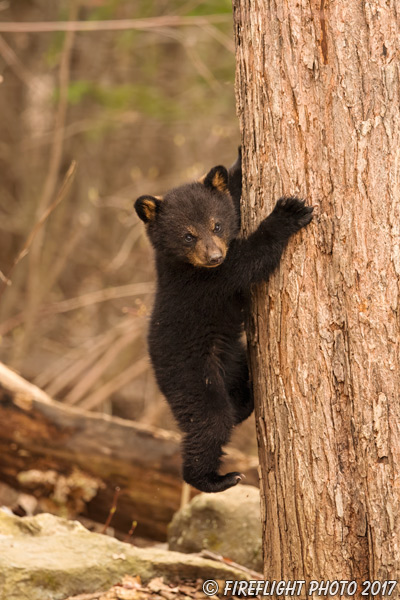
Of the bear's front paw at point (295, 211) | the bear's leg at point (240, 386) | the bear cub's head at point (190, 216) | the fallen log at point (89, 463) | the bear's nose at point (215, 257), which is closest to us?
the bear's front paw at point (295, 211)

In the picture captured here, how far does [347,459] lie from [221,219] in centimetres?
189

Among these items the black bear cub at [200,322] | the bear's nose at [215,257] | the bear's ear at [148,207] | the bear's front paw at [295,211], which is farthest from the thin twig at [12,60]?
the bear's front paw at [295,211]

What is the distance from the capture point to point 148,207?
459 cm

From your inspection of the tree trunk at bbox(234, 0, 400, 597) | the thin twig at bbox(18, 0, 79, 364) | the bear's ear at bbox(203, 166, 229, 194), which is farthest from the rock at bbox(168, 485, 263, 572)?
the thin twig at bbox(18, 0, 79, 364)

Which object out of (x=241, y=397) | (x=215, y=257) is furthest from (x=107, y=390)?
(x=215, y=257)

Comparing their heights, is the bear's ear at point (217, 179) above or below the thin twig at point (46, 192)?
below

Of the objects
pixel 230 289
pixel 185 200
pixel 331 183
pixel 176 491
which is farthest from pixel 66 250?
pixel 331 183

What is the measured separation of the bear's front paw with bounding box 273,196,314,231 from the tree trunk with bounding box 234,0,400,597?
0.16 feet

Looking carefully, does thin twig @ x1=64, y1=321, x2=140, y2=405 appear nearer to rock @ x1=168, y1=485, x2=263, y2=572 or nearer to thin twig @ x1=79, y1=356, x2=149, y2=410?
thin twig @ x1=79, y1=356, x2=149, y2=410

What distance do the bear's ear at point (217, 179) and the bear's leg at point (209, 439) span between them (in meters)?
1.34

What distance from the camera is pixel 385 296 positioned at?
316 centimetres

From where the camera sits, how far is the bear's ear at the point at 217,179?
15.3 feet

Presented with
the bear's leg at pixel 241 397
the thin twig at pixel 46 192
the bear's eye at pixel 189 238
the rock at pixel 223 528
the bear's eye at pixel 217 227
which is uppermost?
the thin twig at pixel 46 192

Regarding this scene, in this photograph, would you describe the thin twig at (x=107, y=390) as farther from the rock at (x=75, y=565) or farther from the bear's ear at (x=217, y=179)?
the bear's ear at (x=217, y=179)
